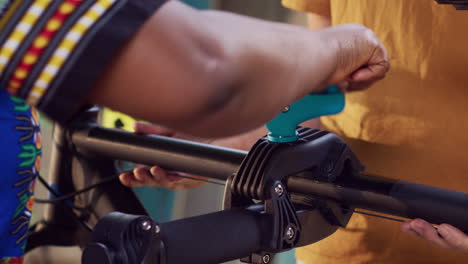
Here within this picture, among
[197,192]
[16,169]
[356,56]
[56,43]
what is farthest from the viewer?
[197,192]

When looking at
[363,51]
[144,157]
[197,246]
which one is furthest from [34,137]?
[363,51]

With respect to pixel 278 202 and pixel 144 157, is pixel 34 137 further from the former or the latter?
pixel 278 202

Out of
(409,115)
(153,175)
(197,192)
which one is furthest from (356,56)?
(197,192)

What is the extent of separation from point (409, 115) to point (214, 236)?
38 centimetres

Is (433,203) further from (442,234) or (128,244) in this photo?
(128,244)

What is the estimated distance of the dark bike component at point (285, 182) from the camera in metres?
0.64

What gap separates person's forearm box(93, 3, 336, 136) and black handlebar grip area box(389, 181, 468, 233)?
288 millimetres

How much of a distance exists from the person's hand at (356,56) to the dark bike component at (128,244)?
21 cm

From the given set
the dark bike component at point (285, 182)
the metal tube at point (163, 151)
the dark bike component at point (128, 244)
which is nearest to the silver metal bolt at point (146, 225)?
the dark bike component at point (128, 244)

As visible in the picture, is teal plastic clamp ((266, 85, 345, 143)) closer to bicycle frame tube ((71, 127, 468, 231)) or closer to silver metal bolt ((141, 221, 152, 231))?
bicycle frame tube ((71, 127, 468, 231))

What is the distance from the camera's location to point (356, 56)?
52 cm

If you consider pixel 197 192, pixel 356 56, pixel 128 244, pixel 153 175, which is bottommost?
pixel 197 192

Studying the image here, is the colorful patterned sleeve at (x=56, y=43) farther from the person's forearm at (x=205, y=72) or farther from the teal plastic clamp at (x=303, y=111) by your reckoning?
the teal plastic clamp at (x=303, y=111)

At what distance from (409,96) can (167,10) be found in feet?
1.86
